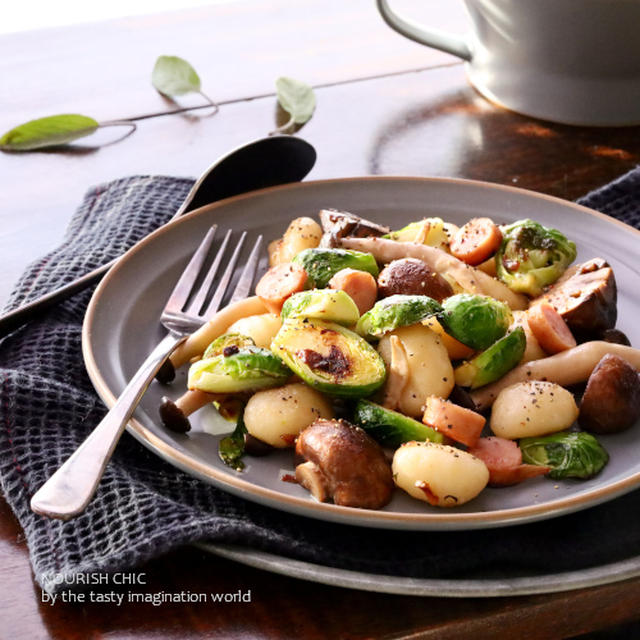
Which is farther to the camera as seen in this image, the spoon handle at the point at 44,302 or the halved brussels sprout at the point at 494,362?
the spoon handle at the point at 44,302

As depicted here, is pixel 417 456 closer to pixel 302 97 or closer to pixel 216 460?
pixel 216 460

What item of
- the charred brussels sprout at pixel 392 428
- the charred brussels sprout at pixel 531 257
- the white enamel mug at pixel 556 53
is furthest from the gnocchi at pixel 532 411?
the white enamel mug at pixel 556 53

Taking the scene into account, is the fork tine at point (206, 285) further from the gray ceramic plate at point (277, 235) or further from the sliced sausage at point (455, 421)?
the sliced sausage at point (455, 421)

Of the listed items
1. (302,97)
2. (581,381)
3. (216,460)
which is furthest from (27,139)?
(581,381)

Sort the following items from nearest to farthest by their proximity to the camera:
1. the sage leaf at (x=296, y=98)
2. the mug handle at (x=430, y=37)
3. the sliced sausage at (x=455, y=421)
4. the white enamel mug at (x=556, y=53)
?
the sliced sausage at (x=455, y=421) < the white enamel mug at (x=556, y=53) < the sage leaf at (x=296, y=98) < the mug handle at (x=430, y=37)

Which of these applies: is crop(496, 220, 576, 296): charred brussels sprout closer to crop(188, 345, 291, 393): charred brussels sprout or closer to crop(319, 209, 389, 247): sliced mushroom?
crop(319, 209, 389, 247): sliced mushroom

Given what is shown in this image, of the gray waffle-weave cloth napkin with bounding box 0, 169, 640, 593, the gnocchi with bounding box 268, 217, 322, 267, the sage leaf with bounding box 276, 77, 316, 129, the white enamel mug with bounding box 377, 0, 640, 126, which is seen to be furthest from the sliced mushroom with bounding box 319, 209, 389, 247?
the white enamel mug with bounding box 377, 0, 640, 126
